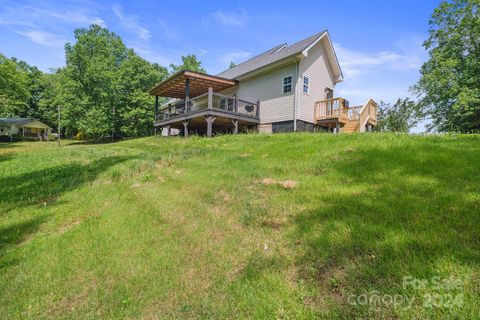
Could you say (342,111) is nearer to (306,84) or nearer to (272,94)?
(306,84)

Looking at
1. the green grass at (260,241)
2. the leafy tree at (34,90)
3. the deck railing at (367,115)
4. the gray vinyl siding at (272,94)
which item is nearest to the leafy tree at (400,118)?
the deck railing at (367,115)

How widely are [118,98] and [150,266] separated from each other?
29.3m

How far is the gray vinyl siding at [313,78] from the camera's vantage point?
44.2 feet

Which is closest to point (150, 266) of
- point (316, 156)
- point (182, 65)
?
point (316, 156)

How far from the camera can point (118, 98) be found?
27.5 meters

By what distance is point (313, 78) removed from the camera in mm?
A: 14516

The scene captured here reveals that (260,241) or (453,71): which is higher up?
(453,71)

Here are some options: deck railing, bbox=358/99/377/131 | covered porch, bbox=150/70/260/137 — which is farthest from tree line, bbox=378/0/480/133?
covered porch, bbox=150/70/260/137

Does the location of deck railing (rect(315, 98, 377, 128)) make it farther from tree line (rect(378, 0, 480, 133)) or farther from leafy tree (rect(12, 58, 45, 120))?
leafy tree (rect(12, 58, 45, 120))

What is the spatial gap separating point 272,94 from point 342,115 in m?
4.30

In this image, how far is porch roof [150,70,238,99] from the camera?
13.7 meters

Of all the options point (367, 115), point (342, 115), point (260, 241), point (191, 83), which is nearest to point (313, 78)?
point (342, 115)

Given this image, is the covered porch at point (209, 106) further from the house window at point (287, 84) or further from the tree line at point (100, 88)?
the tree line at point (100, 88)

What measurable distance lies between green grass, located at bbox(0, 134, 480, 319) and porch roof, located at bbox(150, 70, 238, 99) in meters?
9.78
